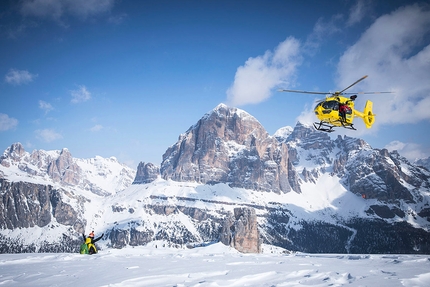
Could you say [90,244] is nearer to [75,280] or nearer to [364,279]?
[75,280]

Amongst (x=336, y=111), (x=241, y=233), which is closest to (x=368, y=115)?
(x=336, y=111)

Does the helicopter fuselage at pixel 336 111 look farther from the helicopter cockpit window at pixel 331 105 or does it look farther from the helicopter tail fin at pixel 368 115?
the helicopter tail fin at pixel 368 115

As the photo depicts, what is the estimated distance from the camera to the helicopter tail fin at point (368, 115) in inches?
1433

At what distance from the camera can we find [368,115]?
120ft

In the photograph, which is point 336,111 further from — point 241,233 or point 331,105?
point 241,233

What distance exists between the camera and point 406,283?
10305 millimetres

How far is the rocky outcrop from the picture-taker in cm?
14638

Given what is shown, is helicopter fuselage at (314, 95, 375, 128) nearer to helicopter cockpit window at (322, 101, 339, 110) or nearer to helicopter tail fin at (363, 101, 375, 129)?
helicopter cockpit window at (322, 101, 339, 110)

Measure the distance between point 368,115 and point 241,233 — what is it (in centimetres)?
12507

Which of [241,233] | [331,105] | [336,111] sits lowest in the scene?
[241,233]

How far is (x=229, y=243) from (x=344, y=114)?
124259mm

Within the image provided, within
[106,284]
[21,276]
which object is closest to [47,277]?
[21,276]

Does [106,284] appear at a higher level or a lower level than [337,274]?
higher

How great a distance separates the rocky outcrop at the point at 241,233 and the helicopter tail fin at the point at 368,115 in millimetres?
119301
